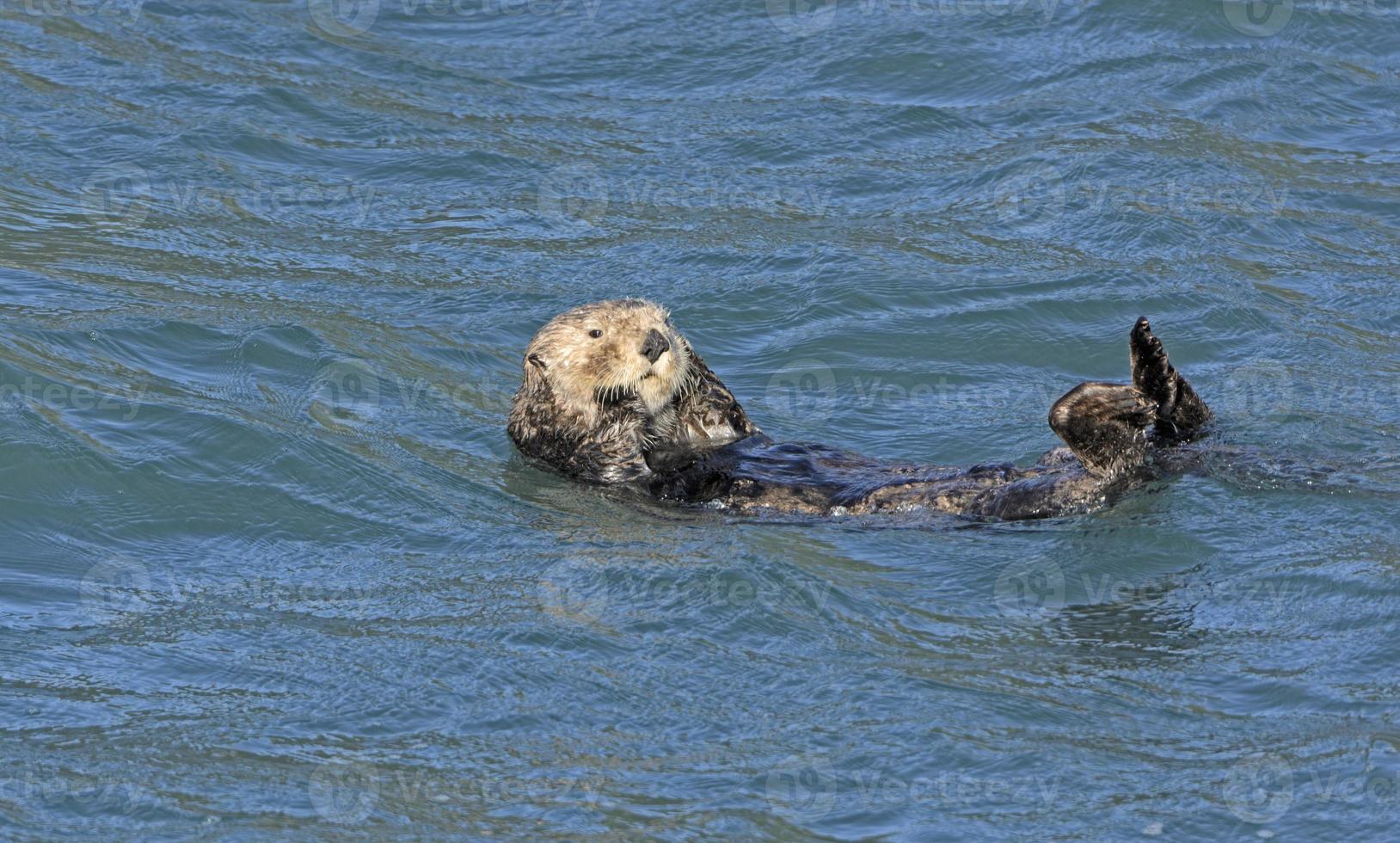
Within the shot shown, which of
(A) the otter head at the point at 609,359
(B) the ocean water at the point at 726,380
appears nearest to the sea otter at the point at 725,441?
(A) the otter head at the point at 609,359

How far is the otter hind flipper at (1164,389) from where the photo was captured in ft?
18.3

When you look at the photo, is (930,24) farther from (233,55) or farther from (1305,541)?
(1305,541)

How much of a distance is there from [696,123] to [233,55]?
3.34 m

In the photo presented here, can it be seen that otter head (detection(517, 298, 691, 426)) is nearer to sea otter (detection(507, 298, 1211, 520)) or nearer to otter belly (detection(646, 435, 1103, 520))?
sea otter (detection(507, 298, 1211, 520))

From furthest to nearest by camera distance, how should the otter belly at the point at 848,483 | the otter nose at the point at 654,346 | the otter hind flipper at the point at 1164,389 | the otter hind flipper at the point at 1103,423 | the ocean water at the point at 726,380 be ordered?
the otter nose at the point at 654,346
the otter belly at the point at 848,483
the otter hind flipper at the point at 1164,389
the otter hind flipper at the point at 1103,423
the ocean water at the point at 726,380

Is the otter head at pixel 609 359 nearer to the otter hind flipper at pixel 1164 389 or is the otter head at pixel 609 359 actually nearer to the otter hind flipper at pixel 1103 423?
the otter hind flipper at pixel 1103 423

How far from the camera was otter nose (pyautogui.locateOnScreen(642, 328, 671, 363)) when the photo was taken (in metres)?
6.36

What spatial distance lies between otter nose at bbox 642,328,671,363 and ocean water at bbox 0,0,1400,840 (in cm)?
60

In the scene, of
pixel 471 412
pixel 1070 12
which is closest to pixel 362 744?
pixel 471 412

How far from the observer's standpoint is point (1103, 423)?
17.8 feet

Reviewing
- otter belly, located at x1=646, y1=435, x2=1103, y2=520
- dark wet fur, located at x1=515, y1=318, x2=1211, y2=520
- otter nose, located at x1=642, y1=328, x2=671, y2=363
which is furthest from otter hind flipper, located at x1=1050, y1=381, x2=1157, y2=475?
otter nose, located at x1=642, y1=328, x2=671, y2=363

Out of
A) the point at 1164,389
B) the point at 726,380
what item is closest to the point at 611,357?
the point at 726,380

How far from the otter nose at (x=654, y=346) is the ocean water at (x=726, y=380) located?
23.8 inches

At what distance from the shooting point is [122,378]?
742 centimetres
